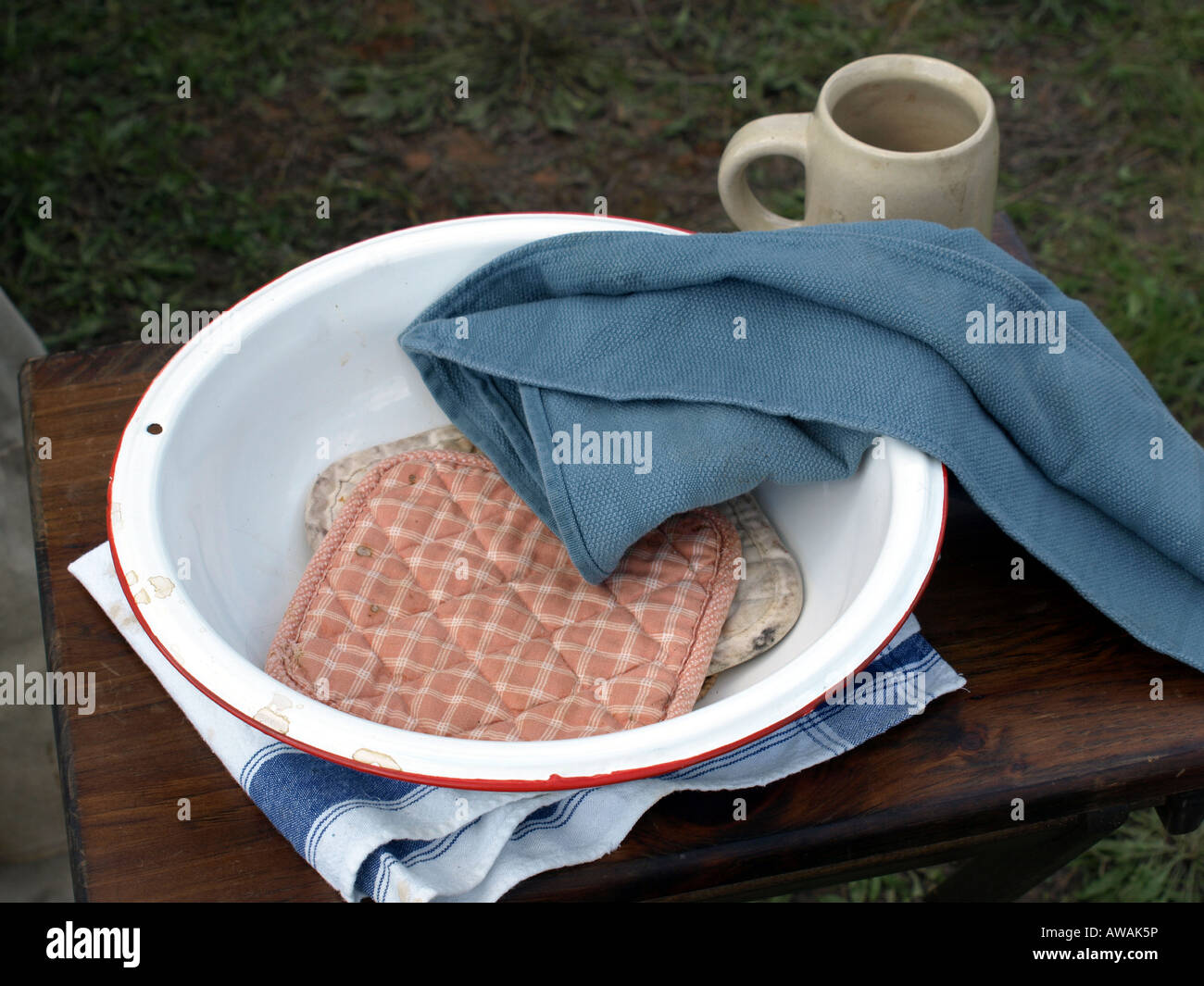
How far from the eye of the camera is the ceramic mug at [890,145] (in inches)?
31.1

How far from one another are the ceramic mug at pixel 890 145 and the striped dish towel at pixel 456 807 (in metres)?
0.34

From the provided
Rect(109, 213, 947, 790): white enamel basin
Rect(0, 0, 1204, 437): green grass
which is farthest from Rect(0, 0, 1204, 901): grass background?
Rect(109, 213, 947, 790): white enamel basin

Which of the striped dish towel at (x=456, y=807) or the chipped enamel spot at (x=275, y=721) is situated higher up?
the chipped enamel spot at (x=275, y=721)

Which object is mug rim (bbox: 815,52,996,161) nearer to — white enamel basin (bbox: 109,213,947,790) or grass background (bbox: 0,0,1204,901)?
white enamel basin (bbox: 109,213,947,790)

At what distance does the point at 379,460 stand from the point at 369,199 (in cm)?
102

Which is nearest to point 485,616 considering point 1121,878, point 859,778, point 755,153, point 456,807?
point 456,807

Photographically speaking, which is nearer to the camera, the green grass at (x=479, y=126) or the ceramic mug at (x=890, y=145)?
the ceramic mug at (x=890, y=145)

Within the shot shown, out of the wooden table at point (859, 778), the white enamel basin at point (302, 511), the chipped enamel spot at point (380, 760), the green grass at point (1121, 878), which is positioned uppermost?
the white enamel basin at point (302, 511)

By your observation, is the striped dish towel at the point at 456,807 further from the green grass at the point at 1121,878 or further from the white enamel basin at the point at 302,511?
the green grass at the point at 1121,878

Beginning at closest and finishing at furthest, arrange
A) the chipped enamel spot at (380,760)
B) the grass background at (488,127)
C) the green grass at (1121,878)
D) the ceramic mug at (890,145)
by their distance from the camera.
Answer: the chipped enamel spot at (380,760)
the ceramic mug at (890,145)
the green grass at (1121,878)
the grass background at (488,127)

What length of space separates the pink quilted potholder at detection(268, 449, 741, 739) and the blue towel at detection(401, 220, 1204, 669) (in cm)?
7

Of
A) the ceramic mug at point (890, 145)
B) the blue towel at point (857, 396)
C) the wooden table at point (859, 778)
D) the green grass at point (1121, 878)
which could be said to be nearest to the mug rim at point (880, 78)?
the ceramic mug at point (890, 145)

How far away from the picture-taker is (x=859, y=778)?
0.70 metres
